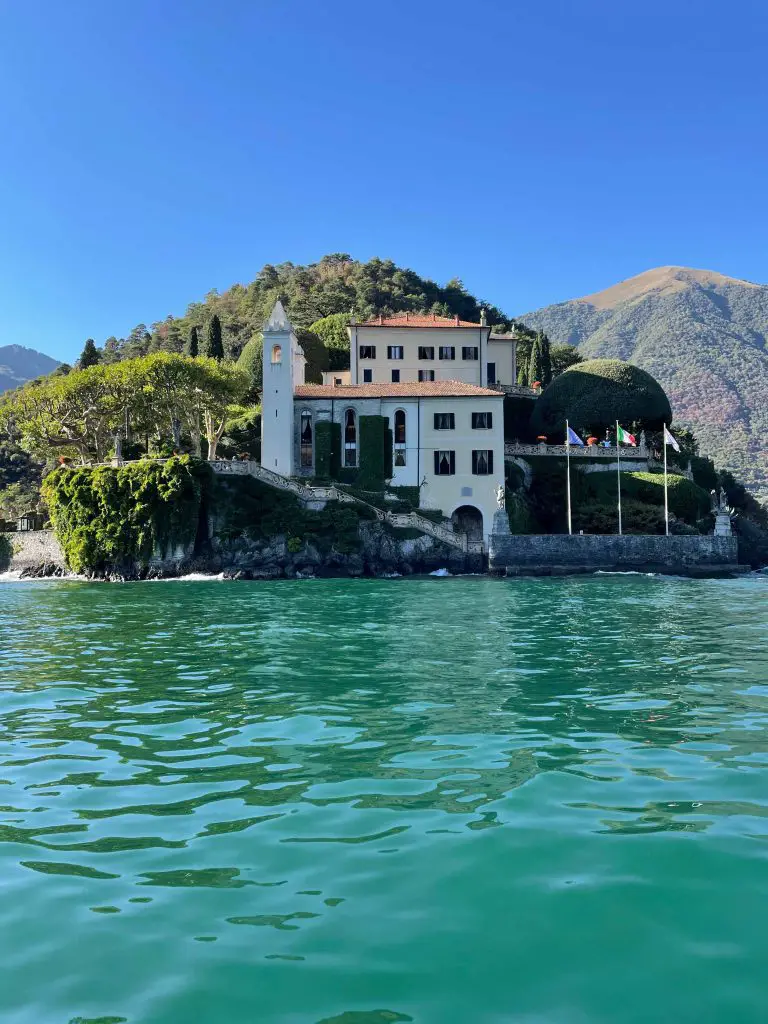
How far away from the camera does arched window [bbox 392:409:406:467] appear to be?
62750mm

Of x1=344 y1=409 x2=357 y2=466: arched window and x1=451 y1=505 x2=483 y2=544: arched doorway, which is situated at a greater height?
x1=344 y1=409 x2=357 y2=466: arched window

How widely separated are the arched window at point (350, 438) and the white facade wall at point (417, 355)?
1208 cm

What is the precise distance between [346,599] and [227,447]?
4082cm

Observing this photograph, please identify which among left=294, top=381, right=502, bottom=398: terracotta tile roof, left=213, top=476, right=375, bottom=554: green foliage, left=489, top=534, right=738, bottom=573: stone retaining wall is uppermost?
left=294, top=381, right=502, bottom=398: terracotta tile roof

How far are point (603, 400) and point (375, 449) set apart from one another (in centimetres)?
1962

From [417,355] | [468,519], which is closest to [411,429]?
[468,519]

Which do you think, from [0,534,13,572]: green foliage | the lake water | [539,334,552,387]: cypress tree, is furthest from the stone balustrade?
the lake water

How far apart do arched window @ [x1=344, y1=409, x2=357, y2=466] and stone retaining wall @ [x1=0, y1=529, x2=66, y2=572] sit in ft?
68.4

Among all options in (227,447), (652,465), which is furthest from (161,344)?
(652,465)

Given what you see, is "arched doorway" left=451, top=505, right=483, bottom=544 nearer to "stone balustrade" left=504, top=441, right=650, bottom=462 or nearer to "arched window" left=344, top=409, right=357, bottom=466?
"stone balustrade" left=504, top=441, right=650, bottom=462

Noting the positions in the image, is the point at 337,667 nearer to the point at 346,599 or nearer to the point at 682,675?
the point at 682,675

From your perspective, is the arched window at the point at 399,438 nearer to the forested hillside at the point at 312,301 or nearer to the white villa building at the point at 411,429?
the white villa building at the point at 411,429

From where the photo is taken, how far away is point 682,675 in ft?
52.0

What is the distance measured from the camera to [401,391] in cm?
→ 6312
